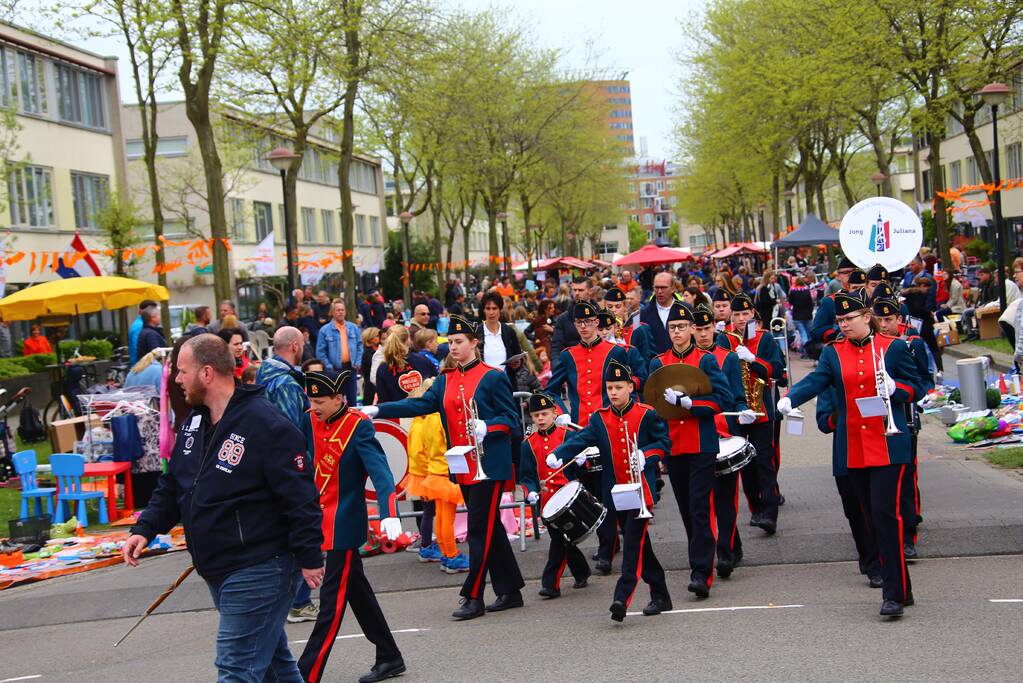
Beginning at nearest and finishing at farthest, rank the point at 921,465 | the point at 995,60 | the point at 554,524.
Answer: the point at 554,524
the point at 921,465
the point at 995,60

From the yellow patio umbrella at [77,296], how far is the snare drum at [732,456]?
38.9ft

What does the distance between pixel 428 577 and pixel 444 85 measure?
29.3 metres

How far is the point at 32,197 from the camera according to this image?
37.2 metres

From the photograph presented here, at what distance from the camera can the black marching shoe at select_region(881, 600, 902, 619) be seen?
727cm

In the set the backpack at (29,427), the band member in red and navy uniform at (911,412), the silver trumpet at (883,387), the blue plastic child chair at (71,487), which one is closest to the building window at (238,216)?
the backpack at (29,427)

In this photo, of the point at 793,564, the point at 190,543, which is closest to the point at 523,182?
the point at 793,564

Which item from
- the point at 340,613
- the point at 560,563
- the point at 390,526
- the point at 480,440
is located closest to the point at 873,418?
the point at 560,563

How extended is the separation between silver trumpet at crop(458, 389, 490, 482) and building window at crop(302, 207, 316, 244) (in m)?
56.5

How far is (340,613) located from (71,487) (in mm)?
6884

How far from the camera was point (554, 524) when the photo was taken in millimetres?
8000

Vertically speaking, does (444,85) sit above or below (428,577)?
above

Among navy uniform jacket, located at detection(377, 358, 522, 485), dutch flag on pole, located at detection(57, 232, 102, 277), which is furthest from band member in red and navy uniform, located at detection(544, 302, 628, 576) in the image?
dutch flag on pole, located at detection(57, 232, 102, 277)

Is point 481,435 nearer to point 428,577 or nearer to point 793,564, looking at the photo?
point 428,577

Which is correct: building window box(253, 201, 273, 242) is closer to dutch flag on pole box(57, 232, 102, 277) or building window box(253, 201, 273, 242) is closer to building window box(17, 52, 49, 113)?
building window box(17, 52, 49, 113)
